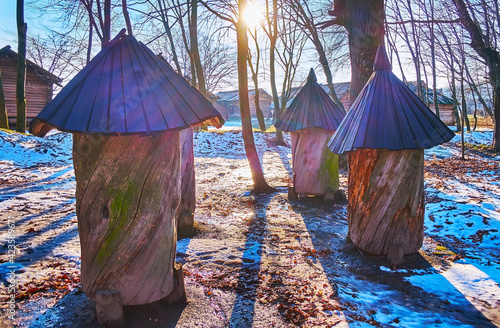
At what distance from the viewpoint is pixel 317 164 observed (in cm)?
695

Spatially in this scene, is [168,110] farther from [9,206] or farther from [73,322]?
[9,206]

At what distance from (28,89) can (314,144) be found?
23029mm

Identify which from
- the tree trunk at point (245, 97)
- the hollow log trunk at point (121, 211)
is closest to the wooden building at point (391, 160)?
the hollow log trunk at point (121, 211)

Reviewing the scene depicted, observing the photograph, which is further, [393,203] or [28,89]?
[28,89]

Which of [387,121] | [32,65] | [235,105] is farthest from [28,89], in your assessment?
[235,105]

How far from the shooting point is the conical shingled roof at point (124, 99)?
83.0 inches

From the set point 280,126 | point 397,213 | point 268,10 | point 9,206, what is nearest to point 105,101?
point 397,213

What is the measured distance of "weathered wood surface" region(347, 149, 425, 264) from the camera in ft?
11.9

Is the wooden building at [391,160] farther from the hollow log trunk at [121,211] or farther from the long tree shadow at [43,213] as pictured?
the long tree shadow at [43,213]

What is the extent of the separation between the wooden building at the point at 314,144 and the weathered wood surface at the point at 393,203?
10.2ft

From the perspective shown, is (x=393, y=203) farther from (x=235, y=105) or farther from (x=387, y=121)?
(x=235, y=105)

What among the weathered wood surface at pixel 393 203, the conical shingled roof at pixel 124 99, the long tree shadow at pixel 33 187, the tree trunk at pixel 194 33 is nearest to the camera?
the conical shingled roof at pixel 124 99

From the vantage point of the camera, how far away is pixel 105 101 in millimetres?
2197

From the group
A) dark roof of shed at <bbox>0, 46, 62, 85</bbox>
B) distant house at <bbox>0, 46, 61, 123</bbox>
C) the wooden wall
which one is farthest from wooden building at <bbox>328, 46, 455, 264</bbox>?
the wooden wall
